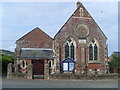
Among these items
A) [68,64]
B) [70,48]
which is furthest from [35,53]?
[70,48]

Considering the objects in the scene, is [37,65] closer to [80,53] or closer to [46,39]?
[46,39]

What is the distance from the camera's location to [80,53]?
35750 millimetres

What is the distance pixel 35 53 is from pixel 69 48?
5.66 metres

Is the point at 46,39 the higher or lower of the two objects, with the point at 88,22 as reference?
lower

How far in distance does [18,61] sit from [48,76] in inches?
348

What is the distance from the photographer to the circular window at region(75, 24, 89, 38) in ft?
119

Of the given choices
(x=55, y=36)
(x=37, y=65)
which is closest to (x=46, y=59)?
(x=37, y=65)

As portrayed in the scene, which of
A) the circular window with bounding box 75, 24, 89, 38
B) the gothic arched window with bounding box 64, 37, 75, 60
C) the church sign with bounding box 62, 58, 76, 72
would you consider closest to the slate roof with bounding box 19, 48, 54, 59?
the church sign with bounding box 62, 58, 76, 72

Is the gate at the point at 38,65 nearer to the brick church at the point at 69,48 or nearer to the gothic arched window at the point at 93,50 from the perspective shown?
the brick church at the point at 69,48

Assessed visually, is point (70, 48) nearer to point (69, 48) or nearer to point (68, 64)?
point (69, 48)

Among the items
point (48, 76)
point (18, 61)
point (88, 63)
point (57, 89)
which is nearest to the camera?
point (57, 89)

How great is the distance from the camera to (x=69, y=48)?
3559 centimetres

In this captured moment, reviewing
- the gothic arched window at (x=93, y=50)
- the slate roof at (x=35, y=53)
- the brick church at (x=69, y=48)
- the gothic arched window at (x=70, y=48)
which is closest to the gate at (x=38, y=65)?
the brick church at (x=69, y=48)

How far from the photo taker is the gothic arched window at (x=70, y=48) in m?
35.5
